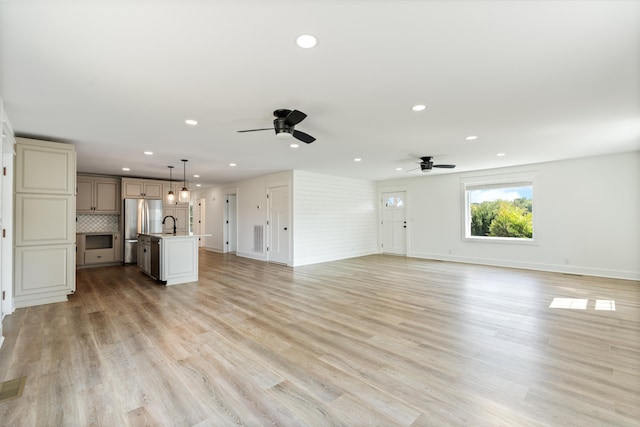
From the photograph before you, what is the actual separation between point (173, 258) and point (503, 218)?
25.5ft

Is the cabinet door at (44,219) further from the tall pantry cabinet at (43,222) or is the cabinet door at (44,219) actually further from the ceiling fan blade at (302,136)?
the ceiling fan blade at (302,136)

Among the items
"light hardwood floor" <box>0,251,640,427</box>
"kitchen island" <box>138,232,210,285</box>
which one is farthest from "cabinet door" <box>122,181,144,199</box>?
"light hardwood floor" <box>0,251,640,427</box>

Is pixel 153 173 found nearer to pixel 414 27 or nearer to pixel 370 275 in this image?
pixel 370 275

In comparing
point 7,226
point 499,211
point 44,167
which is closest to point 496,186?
point 499,211

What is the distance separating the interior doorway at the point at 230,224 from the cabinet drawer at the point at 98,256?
3.37 m

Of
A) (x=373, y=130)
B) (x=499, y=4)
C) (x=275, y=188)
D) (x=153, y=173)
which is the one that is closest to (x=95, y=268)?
(x=153, y=173)

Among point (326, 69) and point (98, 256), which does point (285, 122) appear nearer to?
point (326, 69)

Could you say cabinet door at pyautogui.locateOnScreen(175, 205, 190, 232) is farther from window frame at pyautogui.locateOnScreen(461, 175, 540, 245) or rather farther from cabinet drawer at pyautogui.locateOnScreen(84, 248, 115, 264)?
window frame at pyautogui.locateOnScreen(461, 175, 540, 245)

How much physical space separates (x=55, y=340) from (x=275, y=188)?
5.54m

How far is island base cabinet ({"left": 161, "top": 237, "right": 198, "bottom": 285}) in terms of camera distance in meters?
5.29

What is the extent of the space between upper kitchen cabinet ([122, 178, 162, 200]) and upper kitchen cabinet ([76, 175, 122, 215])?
1.03ft

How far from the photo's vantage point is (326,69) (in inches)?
93.2

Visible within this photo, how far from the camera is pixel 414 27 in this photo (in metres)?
1.85

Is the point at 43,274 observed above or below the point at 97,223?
below
